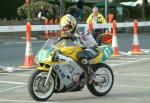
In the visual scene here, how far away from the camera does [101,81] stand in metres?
10.6

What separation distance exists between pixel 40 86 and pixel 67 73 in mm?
553

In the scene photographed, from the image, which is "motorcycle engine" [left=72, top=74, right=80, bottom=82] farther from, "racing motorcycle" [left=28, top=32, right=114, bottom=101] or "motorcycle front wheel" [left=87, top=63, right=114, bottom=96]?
"motorcycle front wheel" [left=87, top=63, right=114, bottom=96]

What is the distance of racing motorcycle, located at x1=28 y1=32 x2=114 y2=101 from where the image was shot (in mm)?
9766

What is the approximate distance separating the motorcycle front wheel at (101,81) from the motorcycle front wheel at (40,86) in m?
0.92

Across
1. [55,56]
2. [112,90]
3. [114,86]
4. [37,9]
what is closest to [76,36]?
[55,56]

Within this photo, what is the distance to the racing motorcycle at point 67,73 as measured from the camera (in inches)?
384

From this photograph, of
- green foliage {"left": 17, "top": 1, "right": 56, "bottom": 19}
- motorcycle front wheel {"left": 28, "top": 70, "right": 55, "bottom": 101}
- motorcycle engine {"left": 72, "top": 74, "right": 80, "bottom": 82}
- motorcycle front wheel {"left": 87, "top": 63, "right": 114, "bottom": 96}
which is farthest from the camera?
green foliage {"left": 17, "top": 1, "right": 56, "bottom": 19}

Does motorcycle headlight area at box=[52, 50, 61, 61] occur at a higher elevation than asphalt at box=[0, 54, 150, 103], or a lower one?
higher

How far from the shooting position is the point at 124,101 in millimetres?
9977

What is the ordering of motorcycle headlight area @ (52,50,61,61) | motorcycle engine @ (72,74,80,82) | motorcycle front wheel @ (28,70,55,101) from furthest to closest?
1. motorcycle engine @ (72,74,80,82)
2. motorcycle headlight area @ (52,50,61,61)
3. motorcycle front wheel @ (28,70,55,101)

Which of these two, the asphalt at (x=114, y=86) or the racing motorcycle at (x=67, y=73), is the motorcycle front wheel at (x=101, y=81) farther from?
the asphalt at (x=114, y=86)

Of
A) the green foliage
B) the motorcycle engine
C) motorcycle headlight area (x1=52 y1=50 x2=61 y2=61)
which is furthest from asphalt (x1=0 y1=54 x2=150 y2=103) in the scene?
the green foliage

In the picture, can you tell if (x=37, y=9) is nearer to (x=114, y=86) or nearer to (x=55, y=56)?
(x=114, y=86)

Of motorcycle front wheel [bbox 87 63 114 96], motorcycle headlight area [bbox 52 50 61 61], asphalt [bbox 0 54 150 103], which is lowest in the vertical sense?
asphalt [bbox 0 54 150 103]
